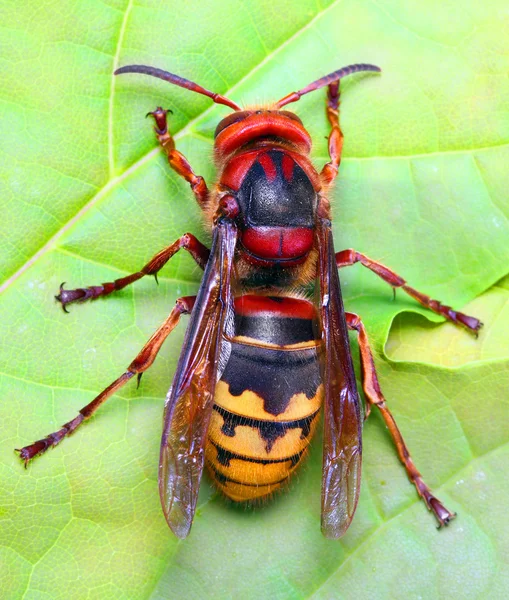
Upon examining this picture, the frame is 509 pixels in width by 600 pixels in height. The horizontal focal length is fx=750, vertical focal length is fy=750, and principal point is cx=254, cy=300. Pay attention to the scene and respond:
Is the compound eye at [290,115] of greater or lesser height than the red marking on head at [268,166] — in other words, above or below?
above

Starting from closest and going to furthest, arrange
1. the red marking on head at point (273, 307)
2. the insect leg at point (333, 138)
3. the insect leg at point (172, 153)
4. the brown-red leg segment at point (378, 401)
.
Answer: the red marking on head at point (273, 307) → the insect leg at point (172, 153) → the brown-red leg segment at point (378, 401) → the insect leg at point (333, 138)

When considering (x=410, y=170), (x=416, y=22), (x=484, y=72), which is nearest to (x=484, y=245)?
(x=410, y=170)

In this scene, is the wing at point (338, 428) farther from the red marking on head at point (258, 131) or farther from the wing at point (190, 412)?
the red marking on head at point (258, 131)

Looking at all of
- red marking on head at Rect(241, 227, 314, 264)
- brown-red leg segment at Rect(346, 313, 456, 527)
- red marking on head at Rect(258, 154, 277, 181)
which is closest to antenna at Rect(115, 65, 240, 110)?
red marking on head at Rect(258, 154, 277, 181)

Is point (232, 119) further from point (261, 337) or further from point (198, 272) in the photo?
point (261, 337)

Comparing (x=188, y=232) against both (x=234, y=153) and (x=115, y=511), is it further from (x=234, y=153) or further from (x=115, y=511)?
(x=115, y=511)

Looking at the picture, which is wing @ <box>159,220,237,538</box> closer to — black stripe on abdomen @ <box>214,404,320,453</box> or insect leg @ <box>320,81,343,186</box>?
black stripe on abdomen @ <box>214,404,320,453</box>

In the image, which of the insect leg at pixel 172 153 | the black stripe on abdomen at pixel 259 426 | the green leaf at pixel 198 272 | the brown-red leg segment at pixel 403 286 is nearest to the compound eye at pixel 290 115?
the green leaf at pixel 198 272
